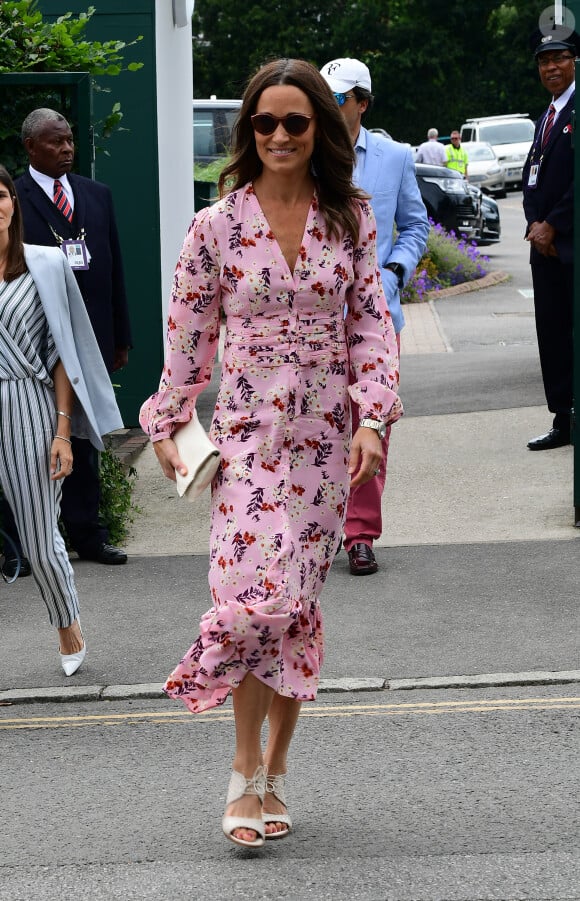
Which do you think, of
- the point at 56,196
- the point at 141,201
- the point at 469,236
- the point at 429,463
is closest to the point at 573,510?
the point at 429,463

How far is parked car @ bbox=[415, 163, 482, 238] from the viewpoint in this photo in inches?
955

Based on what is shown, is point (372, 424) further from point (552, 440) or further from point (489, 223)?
point (489, 223)

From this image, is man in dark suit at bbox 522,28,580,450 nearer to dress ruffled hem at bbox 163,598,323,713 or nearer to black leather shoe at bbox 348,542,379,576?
black leather shoe at bbox 348,542,379,576

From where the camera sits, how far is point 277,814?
4262 millimetres

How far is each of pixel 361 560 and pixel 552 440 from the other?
9.51ft

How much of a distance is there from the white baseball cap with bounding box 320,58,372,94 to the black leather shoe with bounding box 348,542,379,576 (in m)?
2.09

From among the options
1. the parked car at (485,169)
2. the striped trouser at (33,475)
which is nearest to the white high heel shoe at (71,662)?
the striped trouser at (33,475)

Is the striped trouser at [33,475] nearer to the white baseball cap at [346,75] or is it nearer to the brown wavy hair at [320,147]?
the brown wavy hair at [320,147]

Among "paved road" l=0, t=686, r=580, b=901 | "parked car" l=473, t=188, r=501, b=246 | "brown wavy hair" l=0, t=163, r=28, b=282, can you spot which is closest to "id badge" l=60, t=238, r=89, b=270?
"brown wavy hair" l=0, t=163, r=28, b=282

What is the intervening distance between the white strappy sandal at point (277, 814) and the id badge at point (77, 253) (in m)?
3.90

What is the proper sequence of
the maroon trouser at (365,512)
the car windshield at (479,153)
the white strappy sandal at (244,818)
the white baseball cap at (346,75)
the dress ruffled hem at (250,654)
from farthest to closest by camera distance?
the car windshield at (479,153) → the maroon trouser at (365,512) → the white baseball cap at (346,75) → the white strappy sandal at (244,818) → the dress ruffled hem at (250,654)

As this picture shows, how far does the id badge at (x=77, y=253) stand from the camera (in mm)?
7559

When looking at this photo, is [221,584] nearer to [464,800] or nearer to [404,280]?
[464,800]

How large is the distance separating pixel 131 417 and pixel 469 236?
1522 centimetres
